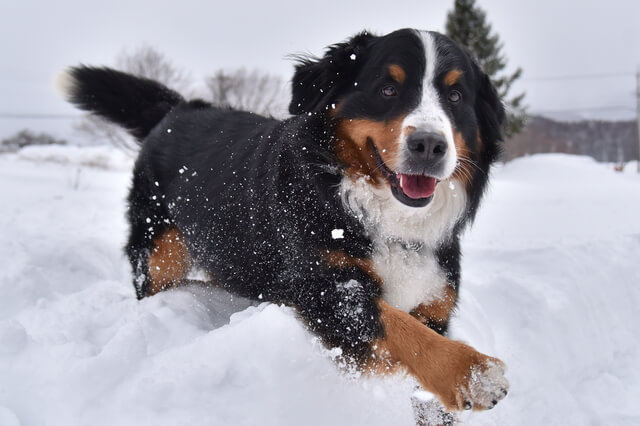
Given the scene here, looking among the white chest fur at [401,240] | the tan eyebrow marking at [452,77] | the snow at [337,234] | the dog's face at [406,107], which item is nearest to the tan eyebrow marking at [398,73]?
the dog's face at [406,107]

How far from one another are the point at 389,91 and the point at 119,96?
255cm

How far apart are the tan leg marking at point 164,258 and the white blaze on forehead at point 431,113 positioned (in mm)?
2244

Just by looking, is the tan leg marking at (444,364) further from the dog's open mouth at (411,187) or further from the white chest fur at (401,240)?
the dog's open mouth at (411,187)

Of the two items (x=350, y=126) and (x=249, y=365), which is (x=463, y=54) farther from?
(x=249, y=365)

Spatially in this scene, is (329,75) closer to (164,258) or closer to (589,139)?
(164,258)

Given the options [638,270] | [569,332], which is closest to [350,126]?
[569,332]

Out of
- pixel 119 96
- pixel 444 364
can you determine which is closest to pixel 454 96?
pixel 444 364

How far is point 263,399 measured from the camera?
2.11 meters

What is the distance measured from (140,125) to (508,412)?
3.60m

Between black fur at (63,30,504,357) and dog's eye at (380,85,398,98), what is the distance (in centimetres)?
6

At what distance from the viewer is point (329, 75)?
2936mm

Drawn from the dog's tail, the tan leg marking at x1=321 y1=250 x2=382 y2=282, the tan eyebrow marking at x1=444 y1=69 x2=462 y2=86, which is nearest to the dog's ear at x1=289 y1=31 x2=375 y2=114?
the tan eyebrow marking at x1=444 y1=69 x2=462 y2=86

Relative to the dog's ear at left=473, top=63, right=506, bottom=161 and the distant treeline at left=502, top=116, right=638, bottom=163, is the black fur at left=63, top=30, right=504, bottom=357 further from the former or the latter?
the distant treeline at left=502, top=116, right=638, bottom=163

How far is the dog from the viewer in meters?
2.30
